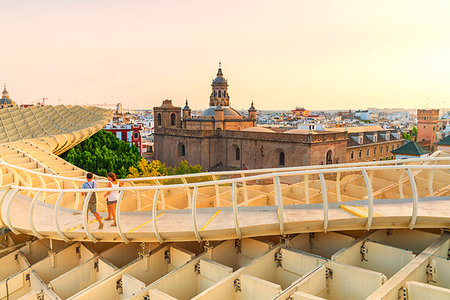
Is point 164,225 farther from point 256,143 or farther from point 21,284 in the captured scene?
point 256,143

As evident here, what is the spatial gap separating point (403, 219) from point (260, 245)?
376 cm

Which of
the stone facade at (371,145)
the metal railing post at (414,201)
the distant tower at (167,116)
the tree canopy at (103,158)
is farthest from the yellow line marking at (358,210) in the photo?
the distant tower at (167,116)

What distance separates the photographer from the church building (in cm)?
4356

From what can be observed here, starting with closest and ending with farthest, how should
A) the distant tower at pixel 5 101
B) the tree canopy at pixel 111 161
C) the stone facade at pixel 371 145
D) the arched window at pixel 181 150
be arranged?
the tree canopy at pixel 111 161
the stone facade at pixel 371 145
the arched window at pixel 181 150
the distant tower at pixel 5 101

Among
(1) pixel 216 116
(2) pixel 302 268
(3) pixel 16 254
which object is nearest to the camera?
(2) pixel 302 268

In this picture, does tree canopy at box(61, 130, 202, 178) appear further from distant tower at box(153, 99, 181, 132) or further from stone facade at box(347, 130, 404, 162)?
stone facade at box(347, 130, 404, 162)

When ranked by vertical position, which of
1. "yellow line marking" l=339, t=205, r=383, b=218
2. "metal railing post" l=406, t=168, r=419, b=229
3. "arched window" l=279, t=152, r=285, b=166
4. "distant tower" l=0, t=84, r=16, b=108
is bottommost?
"arched window" l=279, t=152, r=285, b=166

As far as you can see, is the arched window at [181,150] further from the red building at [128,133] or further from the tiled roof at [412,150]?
the tiled roof at [412,150]

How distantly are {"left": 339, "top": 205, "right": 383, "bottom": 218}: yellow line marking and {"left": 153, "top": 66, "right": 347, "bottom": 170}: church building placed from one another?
1266 inches

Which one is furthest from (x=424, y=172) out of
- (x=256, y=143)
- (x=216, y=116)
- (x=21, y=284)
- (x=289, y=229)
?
(x=216, y=116)

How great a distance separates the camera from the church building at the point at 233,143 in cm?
4356

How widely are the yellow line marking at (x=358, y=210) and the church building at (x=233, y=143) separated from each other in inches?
1266

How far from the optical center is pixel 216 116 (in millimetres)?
58781

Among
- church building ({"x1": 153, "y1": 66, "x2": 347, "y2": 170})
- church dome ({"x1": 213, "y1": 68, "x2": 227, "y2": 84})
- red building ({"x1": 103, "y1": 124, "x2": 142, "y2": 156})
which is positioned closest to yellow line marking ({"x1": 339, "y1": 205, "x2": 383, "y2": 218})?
church building ({"x1": 153, "y1": 66, "x2": 347, "y2": 170})
